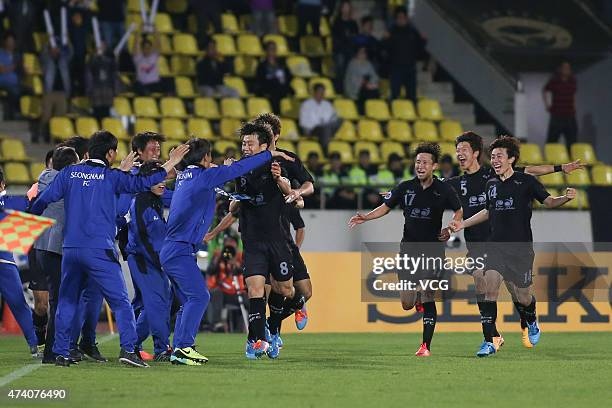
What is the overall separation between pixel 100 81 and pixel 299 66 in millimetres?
4690

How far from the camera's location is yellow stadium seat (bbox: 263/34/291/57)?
1123 inches

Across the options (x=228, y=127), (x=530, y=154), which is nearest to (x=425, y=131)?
(x=530, y=154)

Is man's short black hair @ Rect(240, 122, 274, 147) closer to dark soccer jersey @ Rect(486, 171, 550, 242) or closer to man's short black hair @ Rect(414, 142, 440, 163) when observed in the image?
man's short black hair @ Rect(414, 142, 440, 163)

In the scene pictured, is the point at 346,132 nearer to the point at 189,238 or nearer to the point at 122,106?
the point at 122,106

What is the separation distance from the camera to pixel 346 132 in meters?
26.5

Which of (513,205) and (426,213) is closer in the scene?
(426,213)

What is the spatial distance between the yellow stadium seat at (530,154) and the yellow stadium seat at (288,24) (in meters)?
5.75

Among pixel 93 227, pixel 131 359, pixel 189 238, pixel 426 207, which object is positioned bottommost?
pixel 131 359

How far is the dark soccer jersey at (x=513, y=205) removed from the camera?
14.9 metres

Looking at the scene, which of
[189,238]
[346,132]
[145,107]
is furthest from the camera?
[346,132]

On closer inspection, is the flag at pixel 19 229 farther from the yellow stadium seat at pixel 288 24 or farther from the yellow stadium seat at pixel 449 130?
the yellow stadium seat at pixel 288 24

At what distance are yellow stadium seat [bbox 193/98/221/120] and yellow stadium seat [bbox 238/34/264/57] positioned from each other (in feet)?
7.48

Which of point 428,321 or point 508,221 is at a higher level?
point 508,221

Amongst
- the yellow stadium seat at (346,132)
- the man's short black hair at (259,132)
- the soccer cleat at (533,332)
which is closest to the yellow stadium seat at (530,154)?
the yellow stadium seat at (346,132)
